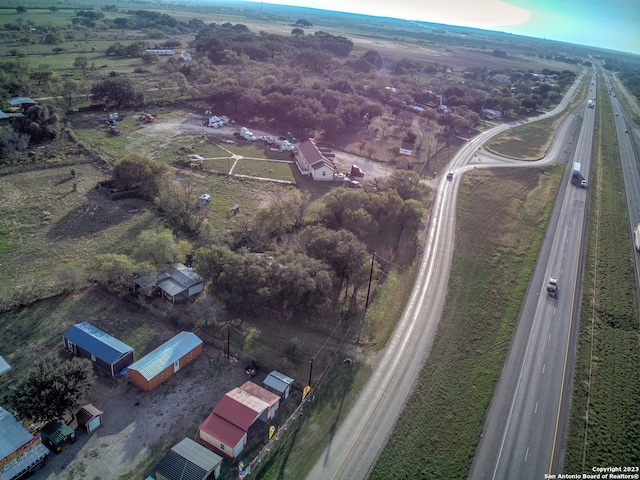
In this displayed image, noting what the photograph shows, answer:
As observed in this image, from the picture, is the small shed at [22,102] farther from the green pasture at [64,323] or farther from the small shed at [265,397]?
the small shed at [265,397]

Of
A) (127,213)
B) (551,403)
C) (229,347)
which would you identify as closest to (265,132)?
(127,213)

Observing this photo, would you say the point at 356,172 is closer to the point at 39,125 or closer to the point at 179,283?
the point at 179,283

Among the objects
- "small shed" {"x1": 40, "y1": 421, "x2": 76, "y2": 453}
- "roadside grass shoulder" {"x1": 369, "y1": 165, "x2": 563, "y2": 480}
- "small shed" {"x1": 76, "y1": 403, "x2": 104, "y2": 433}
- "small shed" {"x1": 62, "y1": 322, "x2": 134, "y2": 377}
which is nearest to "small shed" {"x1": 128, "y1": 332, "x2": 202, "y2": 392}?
"small shed" {"x1": 62, "y1": 322, "x2": 134, "y2": 377}

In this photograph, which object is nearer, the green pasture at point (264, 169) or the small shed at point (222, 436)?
the small shed at point (222, 436)

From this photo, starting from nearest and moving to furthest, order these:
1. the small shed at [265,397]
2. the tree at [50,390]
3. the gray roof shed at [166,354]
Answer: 1. the tree at [50,390]
2. the small shed at [265,397]
3. the gray roof shed at [166,354]

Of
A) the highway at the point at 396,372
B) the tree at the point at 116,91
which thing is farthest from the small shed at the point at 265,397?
the tree at the point at 116,91

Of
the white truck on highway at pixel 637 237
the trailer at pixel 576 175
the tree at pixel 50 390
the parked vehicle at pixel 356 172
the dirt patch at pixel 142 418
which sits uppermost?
the trailer at pixel 576 175

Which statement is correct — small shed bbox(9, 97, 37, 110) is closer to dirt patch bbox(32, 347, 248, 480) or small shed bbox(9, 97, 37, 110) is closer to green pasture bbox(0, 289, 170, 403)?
green pasture bbox(0, 289, 170, 403)
